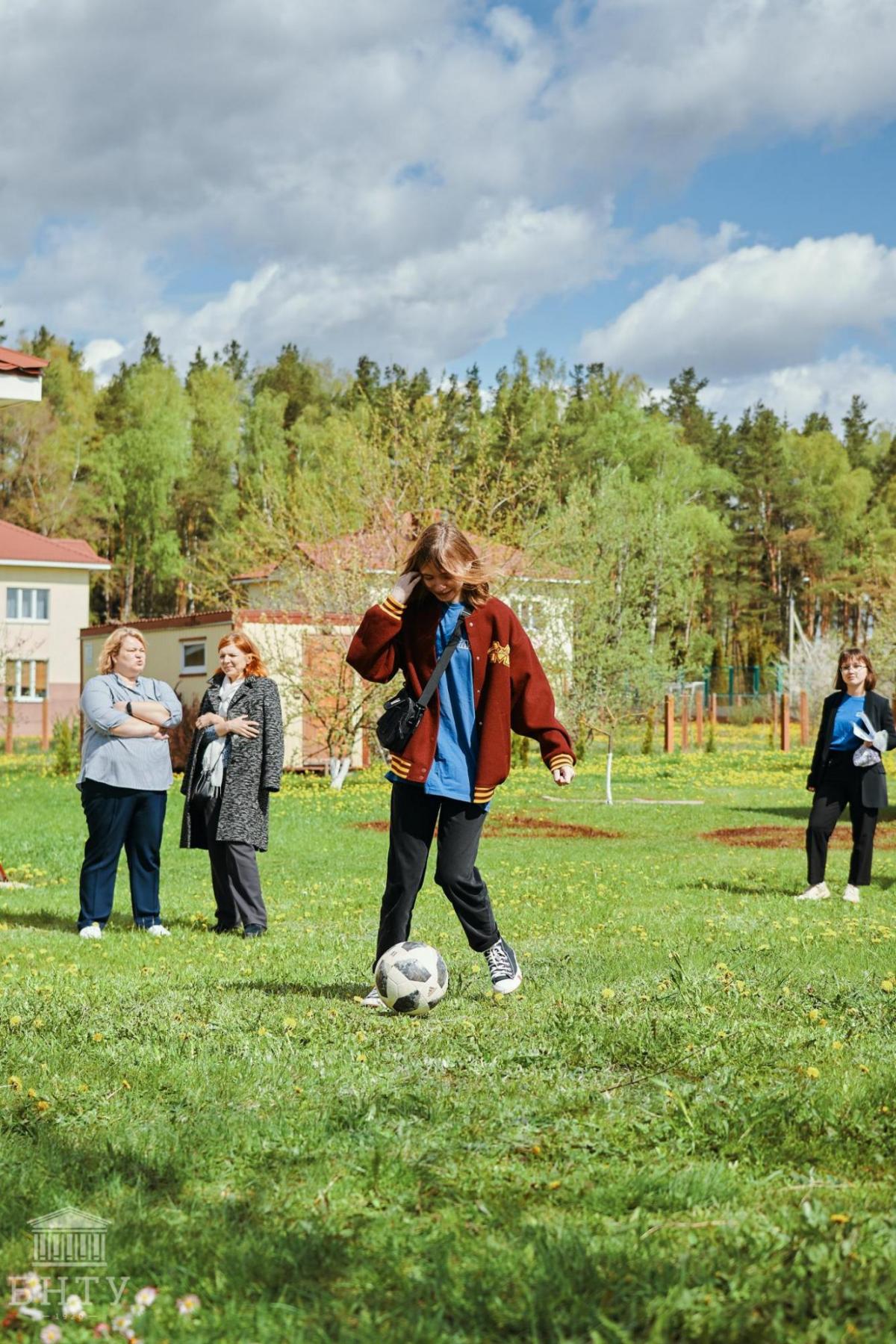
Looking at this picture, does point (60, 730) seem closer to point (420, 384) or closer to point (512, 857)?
point (512, 857)

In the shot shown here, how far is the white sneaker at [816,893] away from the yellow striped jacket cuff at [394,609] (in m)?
6.33

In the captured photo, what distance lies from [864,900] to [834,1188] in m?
7.86

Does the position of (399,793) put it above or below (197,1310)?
A: above

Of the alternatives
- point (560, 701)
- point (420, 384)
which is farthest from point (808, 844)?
point (420, 384)

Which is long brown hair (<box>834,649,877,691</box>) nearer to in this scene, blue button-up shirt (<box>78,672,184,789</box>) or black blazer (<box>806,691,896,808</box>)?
black blazer (<box>806,691,896,808</box>)

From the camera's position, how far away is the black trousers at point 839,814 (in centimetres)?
1112

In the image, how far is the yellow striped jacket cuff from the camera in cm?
598

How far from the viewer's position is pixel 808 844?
11398 millimetres

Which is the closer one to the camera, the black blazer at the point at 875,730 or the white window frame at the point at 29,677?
the black blazer at the point at 875,730

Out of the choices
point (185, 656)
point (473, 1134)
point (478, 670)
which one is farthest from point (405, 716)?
point (185, 656)

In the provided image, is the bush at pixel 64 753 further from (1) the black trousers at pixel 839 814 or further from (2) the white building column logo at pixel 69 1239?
(2) the white building column logo at pixel 69 1239

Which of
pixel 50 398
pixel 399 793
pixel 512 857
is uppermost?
pixel 50 398

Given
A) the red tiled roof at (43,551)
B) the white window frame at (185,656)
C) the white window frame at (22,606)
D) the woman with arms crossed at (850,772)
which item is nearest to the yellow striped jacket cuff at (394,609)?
the woman with arms crossed at (850,772)

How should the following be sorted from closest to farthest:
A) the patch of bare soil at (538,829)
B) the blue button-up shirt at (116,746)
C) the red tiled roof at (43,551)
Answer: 1. the blue button-up shirt at (116,746)
2. the patch of bare soil at (538,829)
3. the red tiled roof at (43,551)
